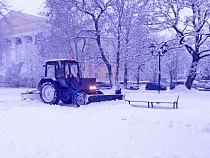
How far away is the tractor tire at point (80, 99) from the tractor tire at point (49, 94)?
1282 millimetres

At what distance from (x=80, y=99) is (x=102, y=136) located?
777 cm

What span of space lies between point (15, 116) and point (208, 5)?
1971 cm

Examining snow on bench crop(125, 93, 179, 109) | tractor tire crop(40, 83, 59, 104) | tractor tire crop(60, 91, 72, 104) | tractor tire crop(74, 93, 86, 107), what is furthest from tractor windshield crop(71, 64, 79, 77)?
snow on bench crop(125, 93, 179, 109)

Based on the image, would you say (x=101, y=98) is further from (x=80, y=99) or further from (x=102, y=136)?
(x=102, y=136)

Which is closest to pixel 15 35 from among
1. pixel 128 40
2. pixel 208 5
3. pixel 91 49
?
pixel 91 49

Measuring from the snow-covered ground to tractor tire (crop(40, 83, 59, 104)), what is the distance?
3.92 metres

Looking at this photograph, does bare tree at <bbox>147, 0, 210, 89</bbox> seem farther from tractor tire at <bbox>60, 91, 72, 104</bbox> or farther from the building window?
the building window

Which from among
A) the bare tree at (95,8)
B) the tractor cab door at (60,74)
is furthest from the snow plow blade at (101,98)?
the bare tree at (95,8)

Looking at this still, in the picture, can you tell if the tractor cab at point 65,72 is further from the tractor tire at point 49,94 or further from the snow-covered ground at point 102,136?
the snow-covered ground at point 102,136

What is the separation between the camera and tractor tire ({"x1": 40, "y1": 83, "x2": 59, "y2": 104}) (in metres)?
17.1

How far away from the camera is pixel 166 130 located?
9.59m

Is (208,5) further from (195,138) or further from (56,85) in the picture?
(195,138)

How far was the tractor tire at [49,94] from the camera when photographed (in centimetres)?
1706

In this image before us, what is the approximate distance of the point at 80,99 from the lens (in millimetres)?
16469
